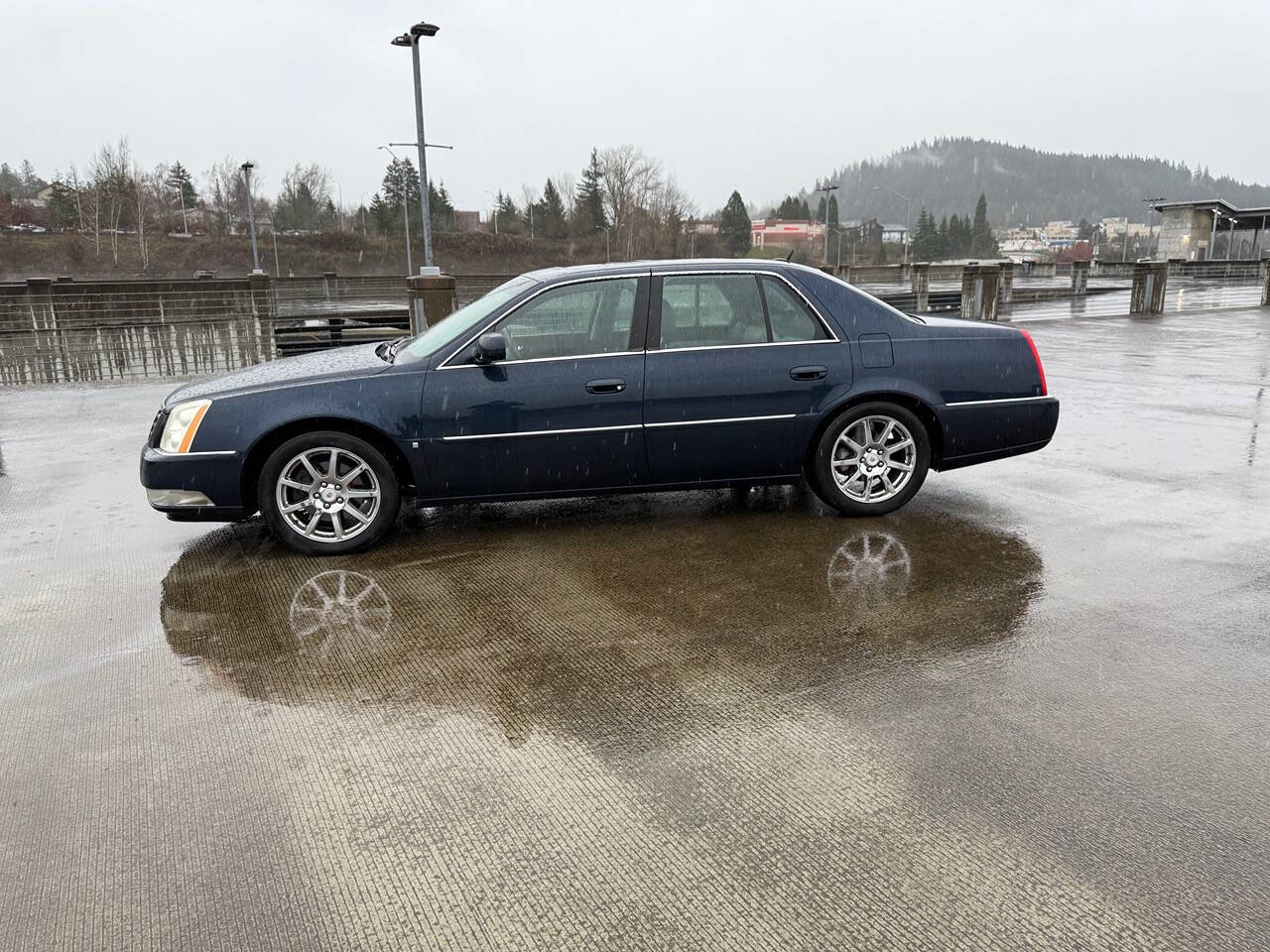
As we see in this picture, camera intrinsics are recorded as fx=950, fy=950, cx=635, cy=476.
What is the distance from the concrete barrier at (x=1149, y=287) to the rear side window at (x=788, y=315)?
2085 cm

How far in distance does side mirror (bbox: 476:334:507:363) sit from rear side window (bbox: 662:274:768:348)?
3.13 ft

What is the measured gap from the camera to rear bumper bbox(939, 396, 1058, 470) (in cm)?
587

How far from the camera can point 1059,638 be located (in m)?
4.09

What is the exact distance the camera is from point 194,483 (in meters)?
5.23

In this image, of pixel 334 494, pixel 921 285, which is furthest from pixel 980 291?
pixel 334 494

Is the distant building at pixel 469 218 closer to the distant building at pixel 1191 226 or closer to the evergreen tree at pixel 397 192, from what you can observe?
the evergreen tree at pixel 397 192

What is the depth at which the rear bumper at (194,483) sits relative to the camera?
17.1ft

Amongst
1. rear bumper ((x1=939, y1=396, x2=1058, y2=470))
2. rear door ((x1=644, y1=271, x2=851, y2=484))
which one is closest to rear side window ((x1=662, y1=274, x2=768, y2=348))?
rear door ((x1=644, y1=271, x2=851, y2=484))

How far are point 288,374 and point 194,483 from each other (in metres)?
0.81

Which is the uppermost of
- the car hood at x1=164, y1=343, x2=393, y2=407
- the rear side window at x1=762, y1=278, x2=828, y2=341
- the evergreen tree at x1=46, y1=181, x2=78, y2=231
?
the evergreen tree at x1=46, y1=181, x2=78, y2=231

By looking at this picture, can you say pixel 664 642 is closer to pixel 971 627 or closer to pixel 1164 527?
pixel 971 627

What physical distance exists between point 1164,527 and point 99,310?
2257cm

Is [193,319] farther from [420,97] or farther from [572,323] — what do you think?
[572,323]

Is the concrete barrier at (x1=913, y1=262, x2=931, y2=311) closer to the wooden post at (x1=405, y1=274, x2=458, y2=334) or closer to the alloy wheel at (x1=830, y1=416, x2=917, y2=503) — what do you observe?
the wooden post at (x1=405, y1=274, x2=458, y2=334)
